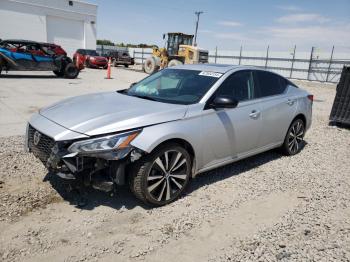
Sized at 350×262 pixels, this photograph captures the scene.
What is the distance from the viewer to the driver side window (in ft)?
14.7

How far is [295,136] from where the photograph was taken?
238 inches

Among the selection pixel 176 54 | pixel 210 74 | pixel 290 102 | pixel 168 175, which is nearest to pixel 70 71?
pixel 176 54

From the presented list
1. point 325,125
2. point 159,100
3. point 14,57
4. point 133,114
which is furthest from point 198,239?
point 14,57

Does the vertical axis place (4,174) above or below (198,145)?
below

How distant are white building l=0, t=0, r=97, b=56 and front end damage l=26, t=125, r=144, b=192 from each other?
30.5 m

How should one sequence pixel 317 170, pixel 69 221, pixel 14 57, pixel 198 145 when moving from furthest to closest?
1. pixel 14 57
2. pixel 317 170
3. pixel 198 145
4. pixel 69 221

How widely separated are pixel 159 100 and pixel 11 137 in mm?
3317

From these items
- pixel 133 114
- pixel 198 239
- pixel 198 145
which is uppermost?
pixel 133 114

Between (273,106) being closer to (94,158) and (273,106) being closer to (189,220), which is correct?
(189,220)

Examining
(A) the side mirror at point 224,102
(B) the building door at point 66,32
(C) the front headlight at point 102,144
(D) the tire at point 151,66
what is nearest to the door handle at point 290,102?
(A) the side mirror at point 224,102

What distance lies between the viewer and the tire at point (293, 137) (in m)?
5.88

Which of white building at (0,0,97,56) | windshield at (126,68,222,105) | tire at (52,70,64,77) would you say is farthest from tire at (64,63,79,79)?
white building at (0,0,97,56)

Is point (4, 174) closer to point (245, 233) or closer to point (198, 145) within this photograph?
point (198, 145)

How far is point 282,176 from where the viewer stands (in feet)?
16.8
